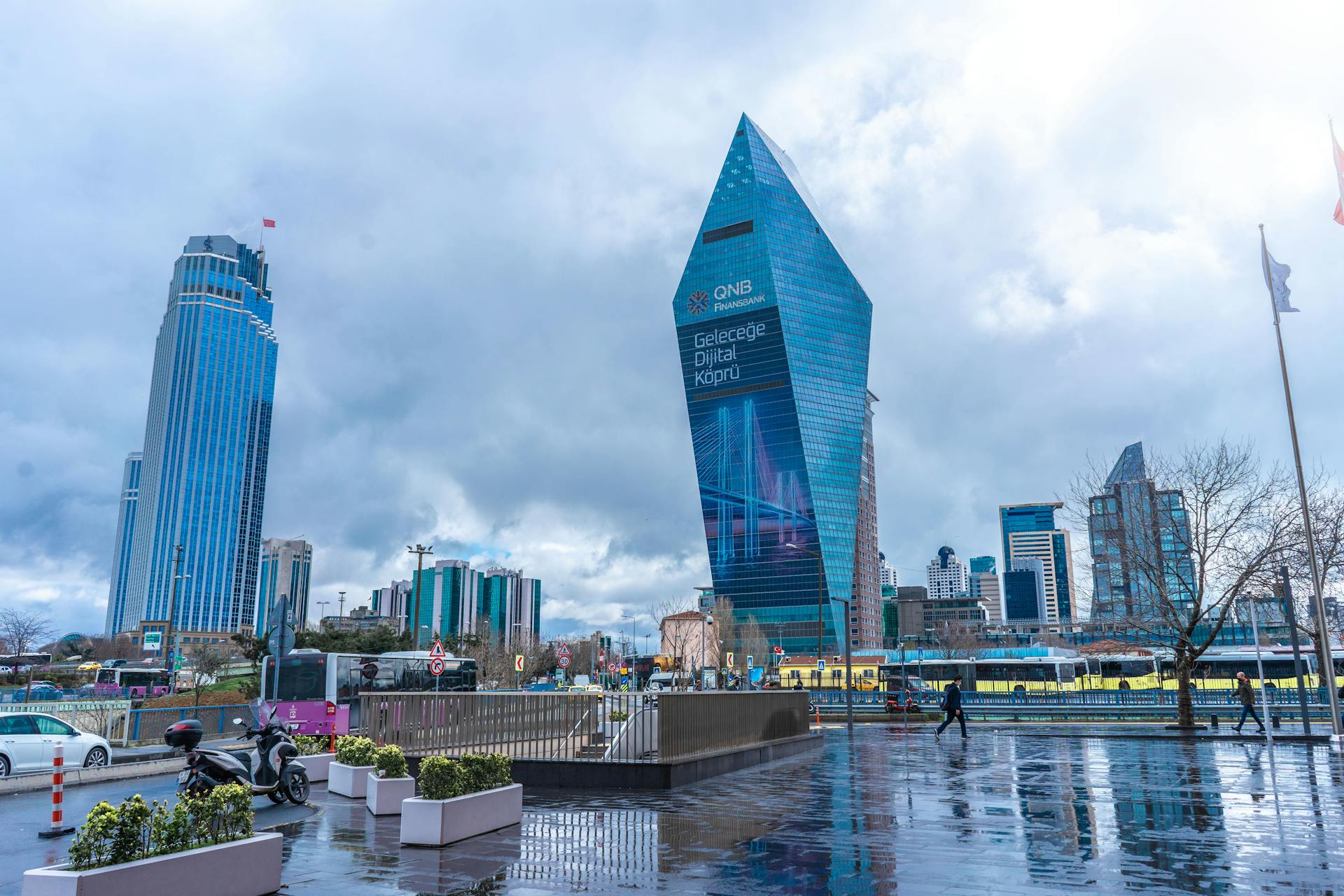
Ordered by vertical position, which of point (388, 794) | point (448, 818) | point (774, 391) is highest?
point (774, 391)

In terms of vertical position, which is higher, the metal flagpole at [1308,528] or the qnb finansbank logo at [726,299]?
the qnb finansbank logo at [726,299]

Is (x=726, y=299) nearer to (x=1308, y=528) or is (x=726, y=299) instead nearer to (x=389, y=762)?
(x=1308, y=528)

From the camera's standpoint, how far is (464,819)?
11.8m

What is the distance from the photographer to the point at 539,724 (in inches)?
709

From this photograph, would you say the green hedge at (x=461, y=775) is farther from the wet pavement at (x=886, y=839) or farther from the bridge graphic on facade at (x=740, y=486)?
the bridge graphic on facade at (x=740, y=486)

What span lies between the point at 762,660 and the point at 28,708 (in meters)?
105

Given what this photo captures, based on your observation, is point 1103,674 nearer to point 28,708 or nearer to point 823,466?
point 28,708

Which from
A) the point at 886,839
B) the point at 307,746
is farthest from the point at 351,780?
the point at 886,839

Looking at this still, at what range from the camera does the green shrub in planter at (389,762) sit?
14.1m

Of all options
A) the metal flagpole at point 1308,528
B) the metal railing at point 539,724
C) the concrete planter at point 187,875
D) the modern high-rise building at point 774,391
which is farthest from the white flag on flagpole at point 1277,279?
the modern high-rise building at point 774,391

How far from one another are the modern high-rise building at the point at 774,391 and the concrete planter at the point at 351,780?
146978 millimetres

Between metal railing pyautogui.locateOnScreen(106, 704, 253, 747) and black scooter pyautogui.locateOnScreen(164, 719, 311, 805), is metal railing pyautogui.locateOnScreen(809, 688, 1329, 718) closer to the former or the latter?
metal railing pyautogui.locateOnScreen(106, 704, 253, 747)

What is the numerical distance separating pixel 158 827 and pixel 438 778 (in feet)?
13.1

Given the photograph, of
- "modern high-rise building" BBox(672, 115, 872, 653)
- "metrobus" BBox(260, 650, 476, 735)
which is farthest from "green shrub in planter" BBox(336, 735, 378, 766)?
"modern high-rise building" BBox(672, 115, 872, 653)
